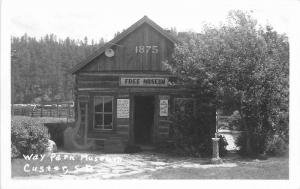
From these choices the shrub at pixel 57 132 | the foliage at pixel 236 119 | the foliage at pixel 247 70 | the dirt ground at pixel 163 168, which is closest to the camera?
the dirt ground at pixel 163 168

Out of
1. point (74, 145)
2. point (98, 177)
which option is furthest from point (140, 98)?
point (98, 177)

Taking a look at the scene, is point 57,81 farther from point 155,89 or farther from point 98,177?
point 98,177

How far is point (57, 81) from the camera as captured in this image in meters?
49.8

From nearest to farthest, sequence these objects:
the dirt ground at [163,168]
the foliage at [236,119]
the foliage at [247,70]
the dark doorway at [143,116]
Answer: the dirt ground at [163,168], the foliage at [247,70], the foliage at [236,119], the dark doorway at [143,116]

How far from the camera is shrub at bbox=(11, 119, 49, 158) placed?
13266 millimetres

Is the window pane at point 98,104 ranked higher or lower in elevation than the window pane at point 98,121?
higher

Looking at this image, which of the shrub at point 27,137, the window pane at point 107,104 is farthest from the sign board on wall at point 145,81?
the shrub at point 27,137

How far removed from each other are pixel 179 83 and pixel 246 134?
10.5 ft

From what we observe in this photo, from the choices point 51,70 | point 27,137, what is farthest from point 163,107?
point 51,70

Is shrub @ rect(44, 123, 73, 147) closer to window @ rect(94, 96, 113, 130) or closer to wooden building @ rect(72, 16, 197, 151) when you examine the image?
wooden building @ rect(72, 16, 197, 151)

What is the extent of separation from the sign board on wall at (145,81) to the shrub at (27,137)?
4.32 meters

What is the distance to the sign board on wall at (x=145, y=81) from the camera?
677 inches

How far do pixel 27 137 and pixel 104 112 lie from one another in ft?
15.1

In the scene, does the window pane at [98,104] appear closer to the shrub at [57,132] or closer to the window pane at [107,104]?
the window pane at [107,104]
